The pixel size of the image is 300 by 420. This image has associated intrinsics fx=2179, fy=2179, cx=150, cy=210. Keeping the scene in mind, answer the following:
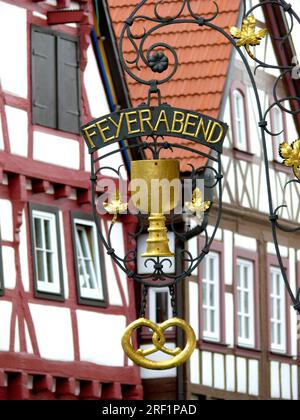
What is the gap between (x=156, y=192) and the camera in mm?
14648

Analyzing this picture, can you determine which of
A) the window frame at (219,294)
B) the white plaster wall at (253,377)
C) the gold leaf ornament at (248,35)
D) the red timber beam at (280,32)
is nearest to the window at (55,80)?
the window frame at (219,294)

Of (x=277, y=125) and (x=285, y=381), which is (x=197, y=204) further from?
(x=277, y=125)

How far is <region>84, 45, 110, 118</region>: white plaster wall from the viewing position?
31.3 metres

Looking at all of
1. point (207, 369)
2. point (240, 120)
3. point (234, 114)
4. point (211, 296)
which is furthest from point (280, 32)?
point (207, 369)

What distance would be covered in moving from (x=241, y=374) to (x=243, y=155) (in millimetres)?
3579

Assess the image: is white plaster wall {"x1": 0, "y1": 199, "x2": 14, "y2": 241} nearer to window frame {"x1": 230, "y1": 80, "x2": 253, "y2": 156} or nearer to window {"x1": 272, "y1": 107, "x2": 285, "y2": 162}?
window frame {"x1": 230, "y1": 80, "x2": 253, "y2": 156}

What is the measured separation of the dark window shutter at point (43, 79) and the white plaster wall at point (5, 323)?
2689 millimetres

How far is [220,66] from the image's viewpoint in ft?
112

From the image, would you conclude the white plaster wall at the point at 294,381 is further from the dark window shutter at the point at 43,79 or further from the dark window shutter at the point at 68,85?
the dark window shutter at the point at 43,79

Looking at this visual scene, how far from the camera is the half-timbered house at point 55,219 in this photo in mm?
29016

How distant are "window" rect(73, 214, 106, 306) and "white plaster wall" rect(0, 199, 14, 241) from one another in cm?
184

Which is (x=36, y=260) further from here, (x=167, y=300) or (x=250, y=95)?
(x=250, y=95)

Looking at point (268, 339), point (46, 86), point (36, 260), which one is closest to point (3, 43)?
point (46, 86)
